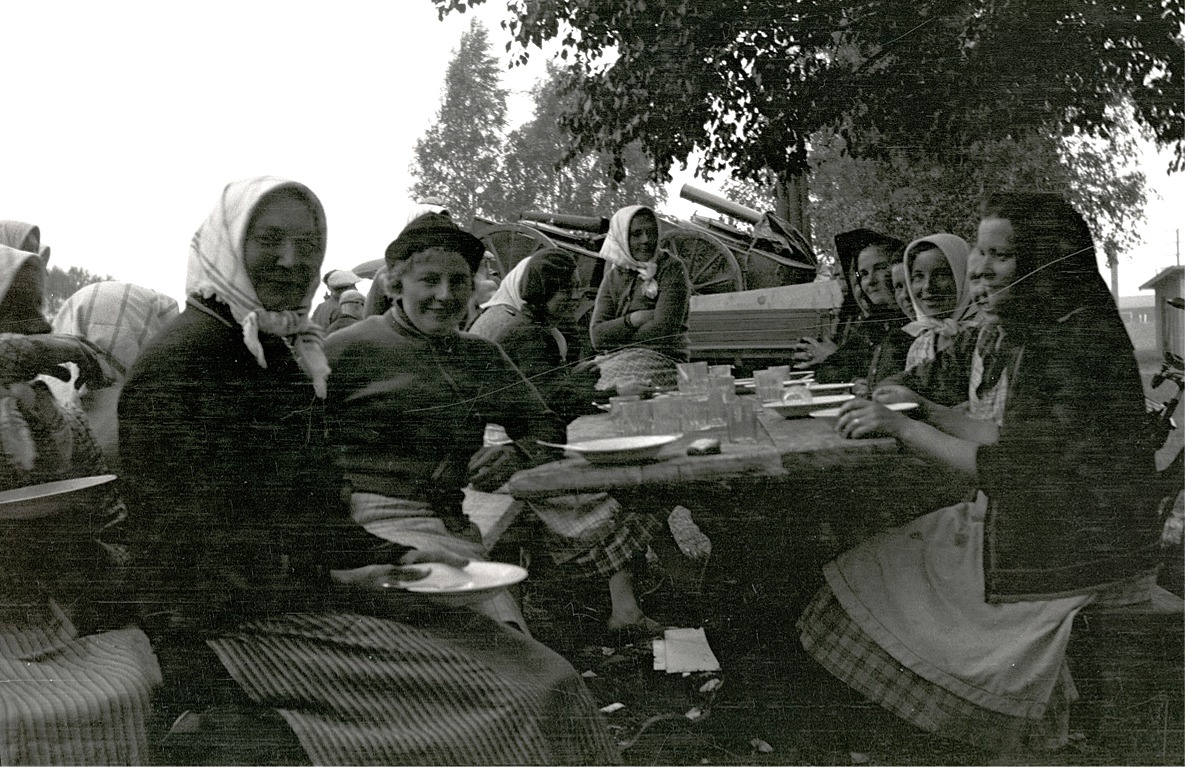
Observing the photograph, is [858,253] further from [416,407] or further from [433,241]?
[416,407]

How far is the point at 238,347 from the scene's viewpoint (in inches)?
84.1

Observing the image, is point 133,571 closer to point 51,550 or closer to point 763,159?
point 51,550

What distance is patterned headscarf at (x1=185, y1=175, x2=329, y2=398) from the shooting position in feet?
6.92

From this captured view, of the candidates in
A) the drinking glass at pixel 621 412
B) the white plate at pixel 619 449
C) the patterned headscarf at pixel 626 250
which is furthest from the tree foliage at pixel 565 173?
the white plate at pixel 619 449

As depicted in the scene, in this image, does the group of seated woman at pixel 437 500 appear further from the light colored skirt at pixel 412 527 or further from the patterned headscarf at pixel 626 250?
the patterned headscarf at pixel 626 250

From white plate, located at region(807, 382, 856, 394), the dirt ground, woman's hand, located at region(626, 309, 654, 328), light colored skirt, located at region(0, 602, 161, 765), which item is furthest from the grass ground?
light colored skirt, located at region(0, 602, 161, 765)

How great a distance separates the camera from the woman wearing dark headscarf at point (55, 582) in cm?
222

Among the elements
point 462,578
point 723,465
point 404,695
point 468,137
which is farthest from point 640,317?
point 404,695

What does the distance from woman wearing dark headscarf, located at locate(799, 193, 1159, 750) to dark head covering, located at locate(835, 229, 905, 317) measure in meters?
0.20

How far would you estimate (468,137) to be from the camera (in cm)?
263

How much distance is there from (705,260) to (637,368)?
1.13 feet

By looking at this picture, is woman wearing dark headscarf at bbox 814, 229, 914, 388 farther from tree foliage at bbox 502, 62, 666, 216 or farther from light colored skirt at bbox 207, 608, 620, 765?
light colored skirt at bbox 207, 608, 620, 765

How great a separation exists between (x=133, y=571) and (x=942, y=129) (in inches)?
88.0

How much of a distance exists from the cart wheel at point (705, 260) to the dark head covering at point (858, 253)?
0.85 ft
